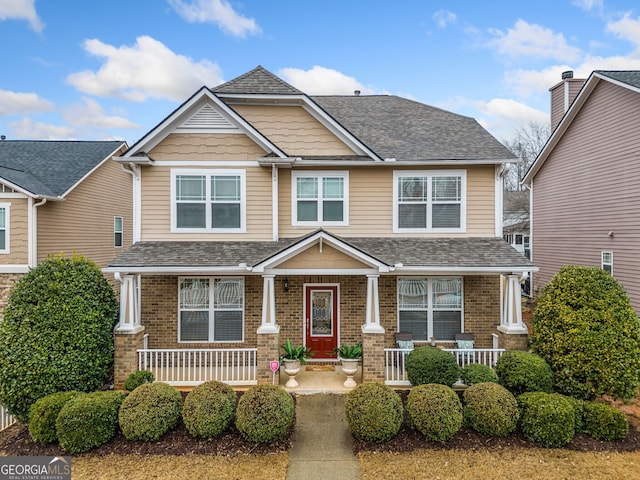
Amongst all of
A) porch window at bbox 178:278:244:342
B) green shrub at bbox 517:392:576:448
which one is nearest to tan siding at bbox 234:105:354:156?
porch window at bbox 178:278:244:342

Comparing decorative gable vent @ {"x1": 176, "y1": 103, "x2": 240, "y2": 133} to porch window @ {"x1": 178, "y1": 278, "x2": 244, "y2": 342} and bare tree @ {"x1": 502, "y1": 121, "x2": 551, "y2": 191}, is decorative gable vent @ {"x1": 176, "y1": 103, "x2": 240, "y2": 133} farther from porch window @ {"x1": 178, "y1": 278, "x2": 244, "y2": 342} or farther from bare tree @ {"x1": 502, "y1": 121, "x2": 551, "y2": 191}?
bare tree @ {"x1": 502, "y1": 121, "x2": 551, "y2": 191}

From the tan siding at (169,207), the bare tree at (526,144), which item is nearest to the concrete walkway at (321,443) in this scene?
the tan siding at (169,207)

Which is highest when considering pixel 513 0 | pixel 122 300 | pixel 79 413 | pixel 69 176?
pixel 513 0

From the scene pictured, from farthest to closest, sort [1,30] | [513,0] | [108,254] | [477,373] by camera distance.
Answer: [1,30] → [108,254] → [513,0] → [477,373]

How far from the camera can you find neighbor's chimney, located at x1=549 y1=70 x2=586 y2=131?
644 inches

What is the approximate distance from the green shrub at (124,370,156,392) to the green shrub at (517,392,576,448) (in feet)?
26.1

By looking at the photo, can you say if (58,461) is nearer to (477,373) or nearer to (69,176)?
(477,373)

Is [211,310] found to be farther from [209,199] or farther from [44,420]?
[44,420]

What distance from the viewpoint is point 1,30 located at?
20.5 meters

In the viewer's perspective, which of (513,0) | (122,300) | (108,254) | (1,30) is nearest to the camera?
(122,300)

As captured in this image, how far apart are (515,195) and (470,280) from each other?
79.2 feet

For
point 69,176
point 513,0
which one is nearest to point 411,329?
point 513,0

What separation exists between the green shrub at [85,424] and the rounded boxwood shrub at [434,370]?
6125 millimetres

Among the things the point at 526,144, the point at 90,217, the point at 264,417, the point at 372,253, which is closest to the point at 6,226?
the point at 90,217
